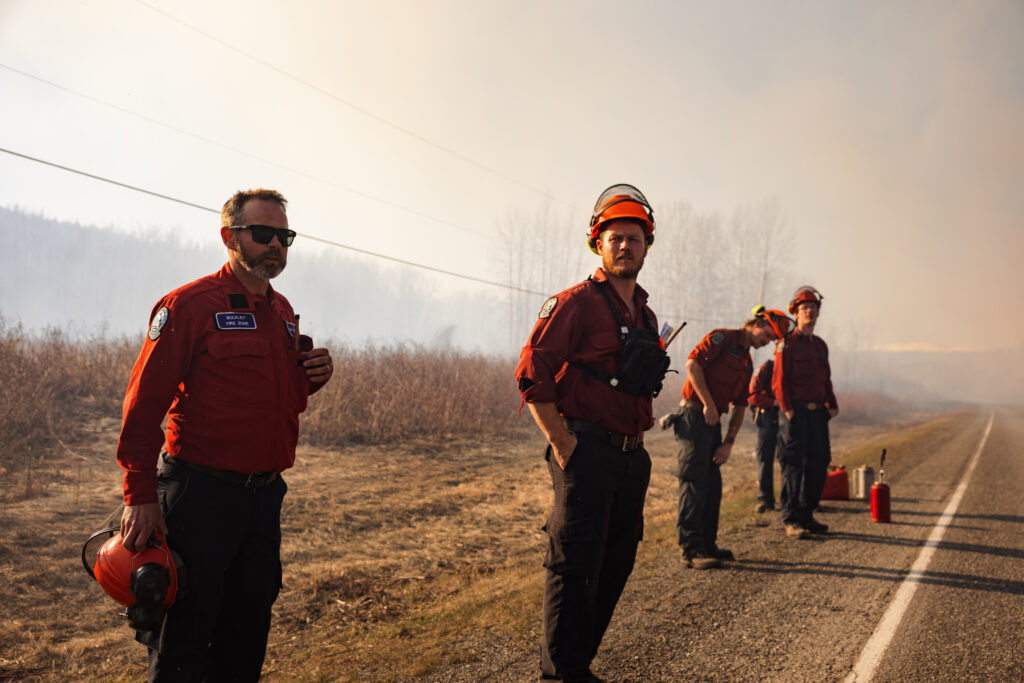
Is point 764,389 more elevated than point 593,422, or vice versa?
point 764,389

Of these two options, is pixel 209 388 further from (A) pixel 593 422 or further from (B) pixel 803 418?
(B) pixel 803 418

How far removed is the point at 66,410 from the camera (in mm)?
10250

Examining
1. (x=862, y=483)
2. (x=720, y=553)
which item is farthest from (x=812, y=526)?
(x=862, y=483)

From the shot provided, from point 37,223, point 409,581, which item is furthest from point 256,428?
point 37,223

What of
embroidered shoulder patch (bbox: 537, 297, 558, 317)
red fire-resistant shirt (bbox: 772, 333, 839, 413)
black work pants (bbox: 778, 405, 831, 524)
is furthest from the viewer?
red fire-resistant shirt (bbox: 772, 333, 839, 413)

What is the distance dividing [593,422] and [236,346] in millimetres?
1520

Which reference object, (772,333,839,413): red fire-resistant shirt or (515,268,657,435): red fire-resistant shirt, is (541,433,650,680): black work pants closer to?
(515,268,657,435): red fire-resistant shirt

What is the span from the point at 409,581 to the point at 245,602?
3.46 m

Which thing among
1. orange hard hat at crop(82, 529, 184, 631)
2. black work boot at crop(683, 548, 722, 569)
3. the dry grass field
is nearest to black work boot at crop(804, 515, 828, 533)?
the dry grass field

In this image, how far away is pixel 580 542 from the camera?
2562 millimetres

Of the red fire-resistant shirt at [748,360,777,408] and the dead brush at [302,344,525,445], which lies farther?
the dead brush at [302,344,525,445]

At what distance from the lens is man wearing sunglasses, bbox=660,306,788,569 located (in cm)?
516

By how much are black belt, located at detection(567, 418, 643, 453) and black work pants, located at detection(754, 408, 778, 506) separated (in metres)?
5.57

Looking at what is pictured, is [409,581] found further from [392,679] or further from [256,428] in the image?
[256,428]
